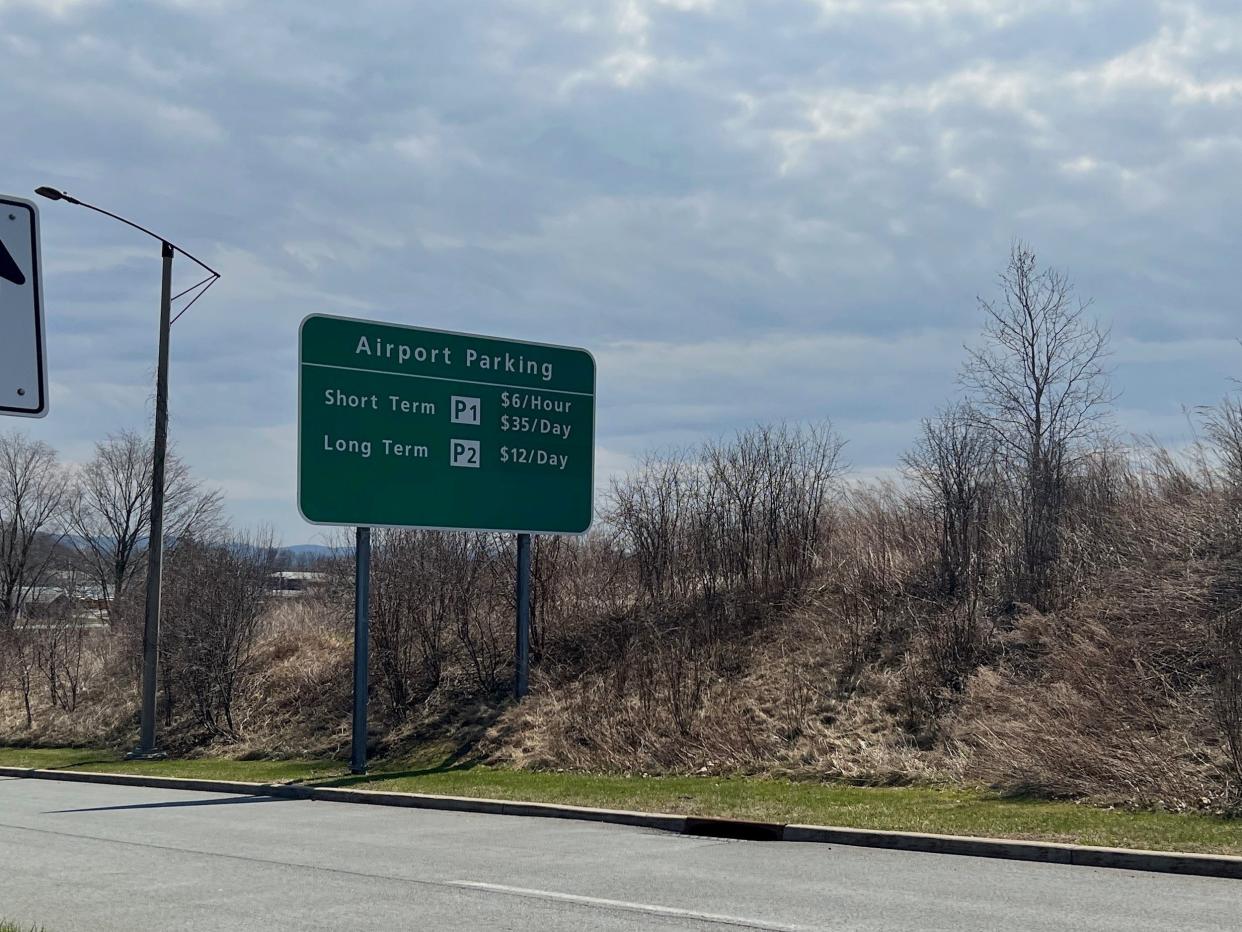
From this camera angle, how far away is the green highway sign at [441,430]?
21.3 m

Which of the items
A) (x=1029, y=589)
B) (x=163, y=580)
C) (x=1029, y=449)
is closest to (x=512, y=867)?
(x=1029, y=589)

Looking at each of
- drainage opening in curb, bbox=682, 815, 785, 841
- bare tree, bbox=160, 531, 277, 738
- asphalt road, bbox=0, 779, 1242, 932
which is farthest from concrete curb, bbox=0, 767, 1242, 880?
bare tree, bbox=160, 531, 277, 738

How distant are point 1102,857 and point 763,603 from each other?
48.0 ft

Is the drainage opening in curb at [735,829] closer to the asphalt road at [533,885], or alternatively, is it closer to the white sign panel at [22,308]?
the asphalt road at [533,885]

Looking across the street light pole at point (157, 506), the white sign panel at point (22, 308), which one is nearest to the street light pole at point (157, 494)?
the street light pole at point (157, 506)

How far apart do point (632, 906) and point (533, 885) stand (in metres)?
1.33

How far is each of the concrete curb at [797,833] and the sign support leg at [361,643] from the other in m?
1.69

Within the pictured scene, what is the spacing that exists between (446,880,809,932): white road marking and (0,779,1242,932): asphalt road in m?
0.02

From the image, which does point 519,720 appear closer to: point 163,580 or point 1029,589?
point 1029,589

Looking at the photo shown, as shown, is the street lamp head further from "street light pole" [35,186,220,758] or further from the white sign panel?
the white sign panel

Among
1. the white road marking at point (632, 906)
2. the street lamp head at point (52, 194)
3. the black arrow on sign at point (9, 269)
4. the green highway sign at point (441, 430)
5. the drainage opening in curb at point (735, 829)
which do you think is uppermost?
the street lamp head at point (52, 194)

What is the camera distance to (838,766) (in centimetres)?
1891

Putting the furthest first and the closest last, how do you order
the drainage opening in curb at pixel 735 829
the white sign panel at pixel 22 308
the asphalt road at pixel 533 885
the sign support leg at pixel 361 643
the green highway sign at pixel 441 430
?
the sign support leg at pixel 361 643, the green highway sign at pixel 441 430, the drainage opening in curb at pixel 735 829, the asphalt road at pixel 533 885, the white sign panel at pixel 22 308

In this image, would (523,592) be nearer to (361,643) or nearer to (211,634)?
(361,643)
